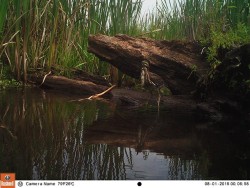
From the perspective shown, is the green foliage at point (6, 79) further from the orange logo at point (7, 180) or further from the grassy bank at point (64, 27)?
the orange logo at point (7, 180)

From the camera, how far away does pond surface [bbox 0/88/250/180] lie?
65.1 inches

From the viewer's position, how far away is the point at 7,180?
138 centimetres

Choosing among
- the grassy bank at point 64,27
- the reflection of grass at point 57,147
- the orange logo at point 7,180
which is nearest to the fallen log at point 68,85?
the grassy bank at point 64,27

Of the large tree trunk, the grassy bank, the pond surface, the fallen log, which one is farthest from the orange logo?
the grassy bank

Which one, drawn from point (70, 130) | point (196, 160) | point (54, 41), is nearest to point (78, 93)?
point (54, 41)

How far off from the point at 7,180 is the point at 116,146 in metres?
0.86

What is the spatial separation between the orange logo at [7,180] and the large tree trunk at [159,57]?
2.76 m

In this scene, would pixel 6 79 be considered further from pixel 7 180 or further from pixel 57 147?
pixel 7 180

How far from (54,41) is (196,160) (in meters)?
4.23

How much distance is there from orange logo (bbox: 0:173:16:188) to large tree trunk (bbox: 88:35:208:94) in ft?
9.05

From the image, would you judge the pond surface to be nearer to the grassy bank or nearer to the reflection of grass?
the reflection of grass

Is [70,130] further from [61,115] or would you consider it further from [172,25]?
[172,25]

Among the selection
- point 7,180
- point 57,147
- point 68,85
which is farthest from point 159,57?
point 7,180

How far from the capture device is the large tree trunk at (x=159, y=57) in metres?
3.90
